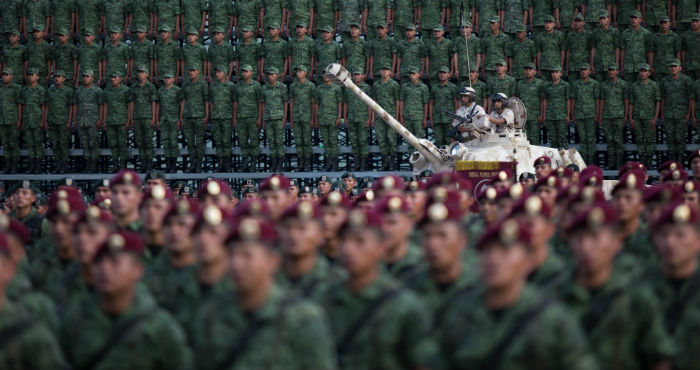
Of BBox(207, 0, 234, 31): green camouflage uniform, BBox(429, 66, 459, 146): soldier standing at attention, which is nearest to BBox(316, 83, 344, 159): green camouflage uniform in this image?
BBox(429, 66, 459, 146): soldier standing at attention

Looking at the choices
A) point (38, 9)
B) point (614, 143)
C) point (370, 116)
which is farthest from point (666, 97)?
point (38, 9)

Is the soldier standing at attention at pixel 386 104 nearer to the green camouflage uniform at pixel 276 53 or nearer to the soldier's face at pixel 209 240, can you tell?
the green camouflage uniform at pixel 276 53

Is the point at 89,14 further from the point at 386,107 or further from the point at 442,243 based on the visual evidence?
the point at 442,243

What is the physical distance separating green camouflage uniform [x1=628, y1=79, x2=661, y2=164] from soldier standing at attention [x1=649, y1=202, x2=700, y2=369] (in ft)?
40.3

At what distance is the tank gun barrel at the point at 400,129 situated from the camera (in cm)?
1532

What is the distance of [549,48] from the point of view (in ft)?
58.5

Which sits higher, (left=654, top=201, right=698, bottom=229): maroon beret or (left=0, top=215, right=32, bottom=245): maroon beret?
(left=654, top=201, right=698, bottom=229): maroon beret

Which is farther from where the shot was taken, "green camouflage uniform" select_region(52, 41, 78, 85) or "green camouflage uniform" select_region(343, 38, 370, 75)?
"green camouflage uniform" select_region(52, 41, 78, 85)

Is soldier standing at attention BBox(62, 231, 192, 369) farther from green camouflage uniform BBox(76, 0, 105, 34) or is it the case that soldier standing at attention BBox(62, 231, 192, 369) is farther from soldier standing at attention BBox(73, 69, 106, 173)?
green camouflage uniform BBox(76, 0, 105, 34)

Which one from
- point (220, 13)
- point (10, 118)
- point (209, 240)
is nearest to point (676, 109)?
point (220, 13)

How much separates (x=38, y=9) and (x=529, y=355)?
1615 cm

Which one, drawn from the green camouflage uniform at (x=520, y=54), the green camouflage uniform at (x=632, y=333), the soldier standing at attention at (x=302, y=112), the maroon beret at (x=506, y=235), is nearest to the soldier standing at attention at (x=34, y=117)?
the soldier standing at attention at (x=302, y=112)

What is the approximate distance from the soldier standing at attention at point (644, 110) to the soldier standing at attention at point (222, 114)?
20.0 ft

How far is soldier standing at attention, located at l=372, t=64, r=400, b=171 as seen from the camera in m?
17.5
